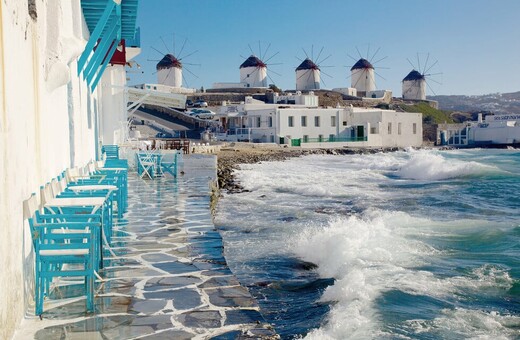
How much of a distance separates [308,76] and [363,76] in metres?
9.86

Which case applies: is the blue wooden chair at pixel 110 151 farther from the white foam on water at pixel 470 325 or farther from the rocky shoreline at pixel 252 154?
the white foam on water at pixel 470 325

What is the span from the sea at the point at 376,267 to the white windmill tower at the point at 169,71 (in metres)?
62.5

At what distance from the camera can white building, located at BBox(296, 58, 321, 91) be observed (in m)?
84.7

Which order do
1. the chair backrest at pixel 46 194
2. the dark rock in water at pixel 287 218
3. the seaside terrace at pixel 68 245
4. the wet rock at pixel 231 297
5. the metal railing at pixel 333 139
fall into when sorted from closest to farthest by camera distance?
1. the seaside terrace at pixel 68 245
2. the wet rock at pixel 231 297
3. the chair backrest at pixel 46 194
4. the dark rock in water at pixel 287 218
5. the metal railing at pixel 333 139

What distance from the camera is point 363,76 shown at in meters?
89.4

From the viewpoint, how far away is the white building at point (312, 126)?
51250mm

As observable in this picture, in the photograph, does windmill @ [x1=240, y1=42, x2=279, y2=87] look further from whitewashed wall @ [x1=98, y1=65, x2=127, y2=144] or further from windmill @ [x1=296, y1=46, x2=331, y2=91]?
whitewashed wall @ [x1=98, y1=65, x2=127, y2=144]

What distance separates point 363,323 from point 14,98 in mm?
3978

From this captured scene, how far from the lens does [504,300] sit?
711 cm

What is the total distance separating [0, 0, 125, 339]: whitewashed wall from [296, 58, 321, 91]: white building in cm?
7815

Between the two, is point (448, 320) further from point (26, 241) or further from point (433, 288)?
point (26, 241)

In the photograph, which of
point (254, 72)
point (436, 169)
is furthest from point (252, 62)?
point (436, 169)

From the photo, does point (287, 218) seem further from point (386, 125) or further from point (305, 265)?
point (386, 125)

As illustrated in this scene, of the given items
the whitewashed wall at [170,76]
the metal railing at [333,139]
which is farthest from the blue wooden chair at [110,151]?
the whitewashed wall at [170,76]
